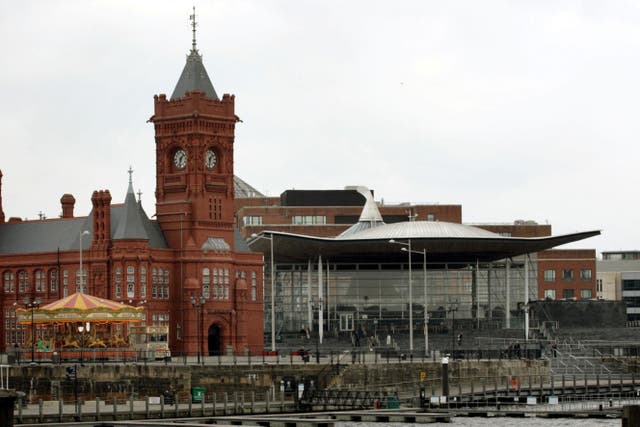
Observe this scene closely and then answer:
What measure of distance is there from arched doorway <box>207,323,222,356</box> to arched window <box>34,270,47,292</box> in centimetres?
1464

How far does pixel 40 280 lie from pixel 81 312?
86.3ft

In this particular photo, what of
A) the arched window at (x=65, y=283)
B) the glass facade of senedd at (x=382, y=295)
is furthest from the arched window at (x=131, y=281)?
the glass facade of senedd at (x=382, y=295)

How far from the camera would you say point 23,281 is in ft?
492

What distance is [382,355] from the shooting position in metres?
134

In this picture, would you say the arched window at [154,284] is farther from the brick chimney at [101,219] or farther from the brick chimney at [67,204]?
the brick chimney at [67,204]

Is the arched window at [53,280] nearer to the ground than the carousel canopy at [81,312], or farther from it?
farther from it

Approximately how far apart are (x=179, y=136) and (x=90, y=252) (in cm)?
1223

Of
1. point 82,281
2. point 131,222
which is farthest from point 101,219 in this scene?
point 82,281

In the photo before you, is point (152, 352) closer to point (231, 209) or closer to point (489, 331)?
point (231, 209)

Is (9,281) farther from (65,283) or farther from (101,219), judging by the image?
(101,219)

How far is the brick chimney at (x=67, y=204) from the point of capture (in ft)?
519

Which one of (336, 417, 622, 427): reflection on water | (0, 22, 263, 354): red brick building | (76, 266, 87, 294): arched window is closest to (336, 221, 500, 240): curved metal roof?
(0, 22, 263, 354): red brick building

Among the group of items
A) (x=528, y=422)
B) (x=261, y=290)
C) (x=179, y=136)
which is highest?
(x=179, y=136)

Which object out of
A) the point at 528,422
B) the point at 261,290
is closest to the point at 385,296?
the point at 261,290
